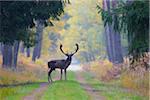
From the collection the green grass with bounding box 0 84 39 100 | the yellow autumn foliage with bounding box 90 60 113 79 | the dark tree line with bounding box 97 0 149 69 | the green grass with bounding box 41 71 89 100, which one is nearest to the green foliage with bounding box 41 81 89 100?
the green grass with bounding box 41 71 89 100

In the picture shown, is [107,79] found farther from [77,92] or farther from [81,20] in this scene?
[81,20]

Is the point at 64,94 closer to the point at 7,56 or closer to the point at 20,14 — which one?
the point at 20,14

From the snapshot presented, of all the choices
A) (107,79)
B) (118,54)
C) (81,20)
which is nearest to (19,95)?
(107,79)

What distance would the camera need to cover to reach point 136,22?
50.3 ft

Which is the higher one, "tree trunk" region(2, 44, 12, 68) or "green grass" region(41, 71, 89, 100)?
"tree trunk" region(2, 44, 12, 68)

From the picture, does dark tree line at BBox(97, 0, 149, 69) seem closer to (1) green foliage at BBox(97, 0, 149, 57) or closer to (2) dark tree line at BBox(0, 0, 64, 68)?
(1) green foliage at BBox(97, 0, 149, 57)

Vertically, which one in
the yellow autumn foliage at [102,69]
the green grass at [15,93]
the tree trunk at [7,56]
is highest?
the tree trunk at [7,56]

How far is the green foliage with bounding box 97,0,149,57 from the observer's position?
15141 mm

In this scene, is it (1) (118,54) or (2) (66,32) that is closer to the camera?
(1) (118,54)

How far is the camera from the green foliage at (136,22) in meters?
15.1

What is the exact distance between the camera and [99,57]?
6359cm

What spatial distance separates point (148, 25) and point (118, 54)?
2089cm

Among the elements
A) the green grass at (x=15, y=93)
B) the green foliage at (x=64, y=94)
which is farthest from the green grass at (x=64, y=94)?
the green grass at (x=15, y=93)

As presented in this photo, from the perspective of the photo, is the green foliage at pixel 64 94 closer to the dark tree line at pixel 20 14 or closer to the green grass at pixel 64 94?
the green grass at pixel 64 94
